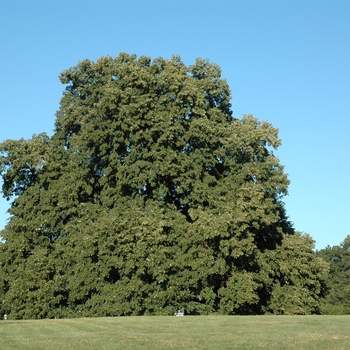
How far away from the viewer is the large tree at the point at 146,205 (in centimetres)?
3819

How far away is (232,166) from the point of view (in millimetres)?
41969

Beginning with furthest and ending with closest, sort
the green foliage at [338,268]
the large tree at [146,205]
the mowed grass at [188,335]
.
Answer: the green foliage at [338,268], the large tree at [146,205], the mowed grass at [188,335]

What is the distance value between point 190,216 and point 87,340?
22.0 meters

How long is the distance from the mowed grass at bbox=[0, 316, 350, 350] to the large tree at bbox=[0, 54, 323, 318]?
37.1ft

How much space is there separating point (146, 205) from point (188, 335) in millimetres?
20795

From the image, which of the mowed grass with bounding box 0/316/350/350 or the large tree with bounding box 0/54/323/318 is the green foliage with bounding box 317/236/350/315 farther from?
the mowed grass with bounding box 0/316/350/350

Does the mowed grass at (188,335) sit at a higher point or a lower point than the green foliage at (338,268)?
lower

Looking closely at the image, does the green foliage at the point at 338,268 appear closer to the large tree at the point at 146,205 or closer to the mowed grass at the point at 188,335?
the large tree at the point at 146,205

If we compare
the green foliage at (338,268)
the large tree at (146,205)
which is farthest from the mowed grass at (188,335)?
the green foliage at (338,268)

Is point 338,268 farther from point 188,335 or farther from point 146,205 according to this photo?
point 188,335

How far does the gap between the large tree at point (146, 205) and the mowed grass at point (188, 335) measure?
1130cm

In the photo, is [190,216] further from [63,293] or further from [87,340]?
[87,340]

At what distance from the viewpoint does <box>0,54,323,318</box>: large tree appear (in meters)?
38.2

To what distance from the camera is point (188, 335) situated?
2041 centimetres
